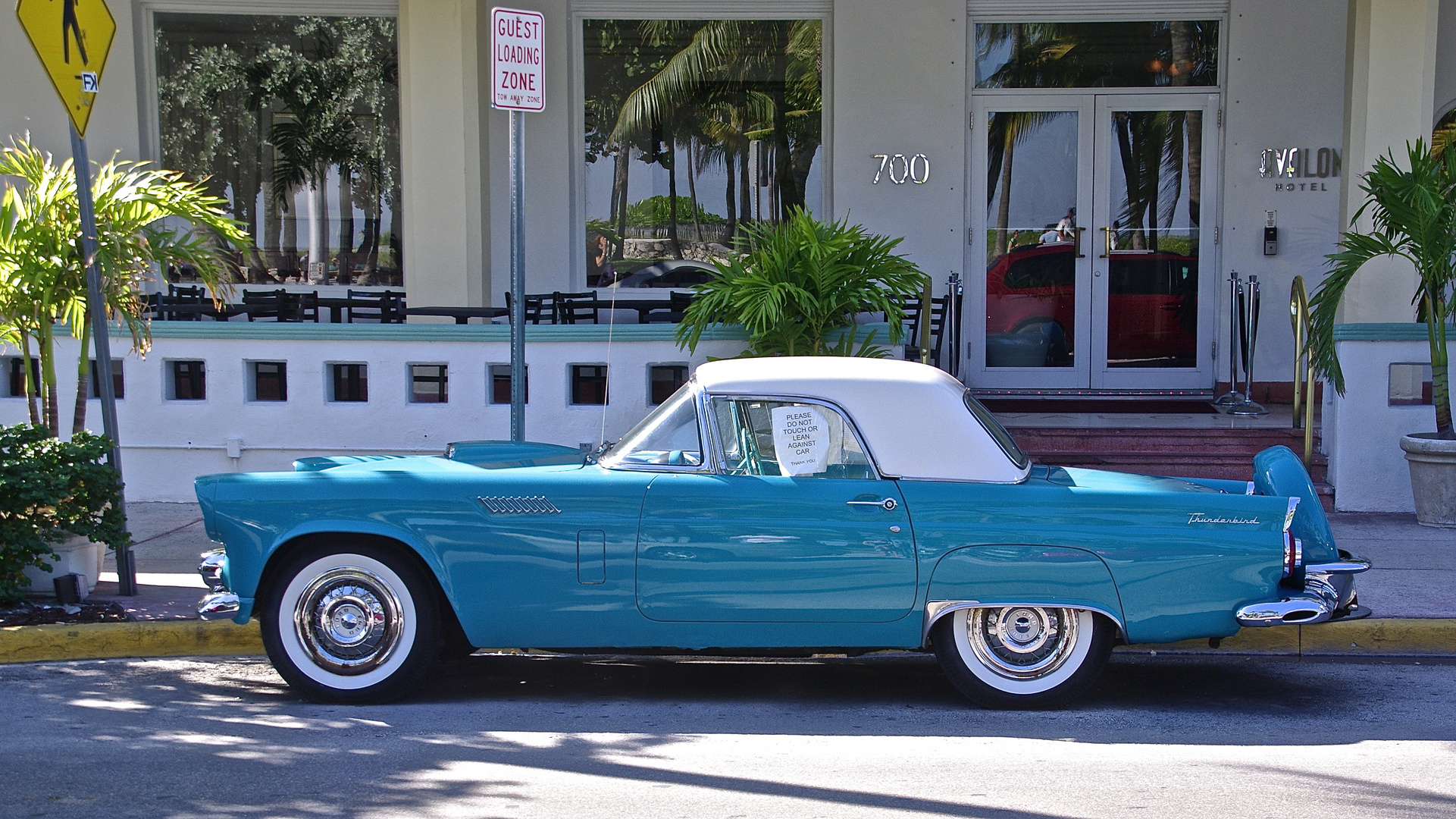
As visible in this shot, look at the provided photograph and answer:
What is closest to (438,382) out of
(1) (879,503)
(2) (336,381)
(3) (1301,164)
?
(2) (336,381)

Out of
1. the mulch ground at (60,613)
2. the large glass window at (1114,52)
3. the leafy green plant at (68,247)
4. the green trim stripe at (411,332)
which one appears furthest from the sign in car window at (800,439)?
the large glass window at (1114,52)

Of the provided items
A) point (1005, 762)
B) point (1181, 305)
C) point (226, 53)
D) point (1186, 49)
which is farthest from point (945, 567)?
point (226, 53)

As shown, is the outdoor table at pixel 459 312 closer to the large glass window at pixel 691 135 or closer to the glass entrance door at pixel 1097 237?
the large glass window at pixel 691 135

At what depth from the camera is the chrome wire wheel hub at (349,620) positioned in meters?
5.62

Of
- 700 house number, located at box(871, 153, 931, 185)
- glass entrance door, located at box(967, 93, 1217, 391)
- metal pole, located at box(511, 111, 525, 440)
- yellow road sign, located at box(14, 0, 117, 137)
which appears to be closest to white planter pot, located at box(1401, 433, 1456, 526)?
glass entrance door, located at box(967, 93, 1217, 391)

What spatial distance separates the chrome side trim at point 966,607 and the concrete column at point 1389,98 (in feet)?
20.5

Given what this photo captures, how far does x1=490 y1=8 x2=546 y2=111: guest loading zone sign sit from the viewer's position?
690 centimetres

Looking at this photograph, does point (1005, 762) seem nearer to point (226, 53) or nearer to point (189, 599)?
point (189, 599)

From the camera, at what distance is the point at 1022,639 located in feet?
18.3

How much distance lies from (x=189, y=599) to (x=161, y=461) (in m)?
3.05

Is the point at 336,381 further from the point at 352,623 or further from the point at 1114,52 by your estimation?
the point at 1114,52

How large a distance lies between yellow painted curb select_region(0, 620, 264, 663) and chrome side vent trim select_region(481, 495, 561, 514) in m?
1.84

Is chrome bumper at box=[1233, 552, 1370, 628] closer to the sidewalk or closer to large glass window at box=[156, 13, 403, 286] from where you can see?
the sidewalk

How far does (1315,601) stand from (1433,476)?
4.43 meters
